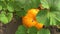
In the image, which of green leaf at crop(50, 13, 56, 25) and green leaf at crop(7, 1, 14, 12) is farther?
green leaf at crop(7, 1, 14, 12)

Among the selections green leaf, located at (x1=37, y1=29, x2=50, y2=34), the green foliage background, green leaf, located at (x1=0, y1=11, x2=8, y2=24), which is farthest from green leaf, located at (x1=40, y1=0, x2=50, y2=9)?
green leaf, located at (x1=0, y1=11, x2=8, y2=24)

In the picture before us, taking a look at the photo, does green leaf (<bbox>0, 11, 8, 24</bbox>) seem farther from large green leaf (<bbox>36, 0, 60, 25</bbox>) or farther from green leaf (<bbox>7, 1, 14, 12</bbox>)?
large green leaf (<bbox>36, 0, 60, 25</bbox>)

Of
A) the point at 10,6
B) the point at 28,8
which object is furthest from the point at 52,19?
the point at 10,6

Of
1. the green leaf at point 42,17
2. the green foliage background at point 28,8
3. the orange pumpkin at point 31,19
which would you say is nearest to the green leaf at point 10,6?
the green foliage background at point 28,8

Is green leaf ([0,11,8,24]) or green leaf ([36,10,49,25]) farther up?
green leaf ([36,10,49,25])

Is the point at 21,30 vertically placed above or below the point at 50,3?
below

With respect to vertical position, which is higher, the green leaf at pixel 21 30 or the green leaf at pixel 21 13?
the green leaf at pixel 21 13

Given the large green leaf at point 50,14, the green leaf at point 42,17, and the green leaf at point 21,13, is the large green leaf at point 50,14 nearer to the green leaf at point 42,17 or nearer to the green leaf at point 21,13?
the green leaf at point 42,17

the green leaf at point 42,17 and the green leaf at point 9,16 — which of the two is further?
the green leaf at point 9,16

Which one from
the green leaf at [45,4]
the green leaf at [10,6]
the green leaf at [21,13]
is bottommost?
the green leaf at [21,13]

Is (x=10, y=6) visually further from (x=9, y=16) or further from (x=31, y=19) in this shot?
(x=31, y=19)

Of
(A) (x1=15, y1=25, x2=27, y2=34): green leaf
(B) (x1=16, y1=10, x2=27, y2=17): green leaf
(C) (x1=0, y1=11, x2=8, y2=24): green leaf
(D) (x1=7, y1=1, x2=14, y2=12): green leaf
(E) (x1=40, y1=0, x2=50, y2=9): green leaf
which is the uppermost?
(E) (x1=40, y1=0, x2=50, y2=9): green leaf

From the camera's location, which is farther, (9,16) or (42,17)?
(9,16)
